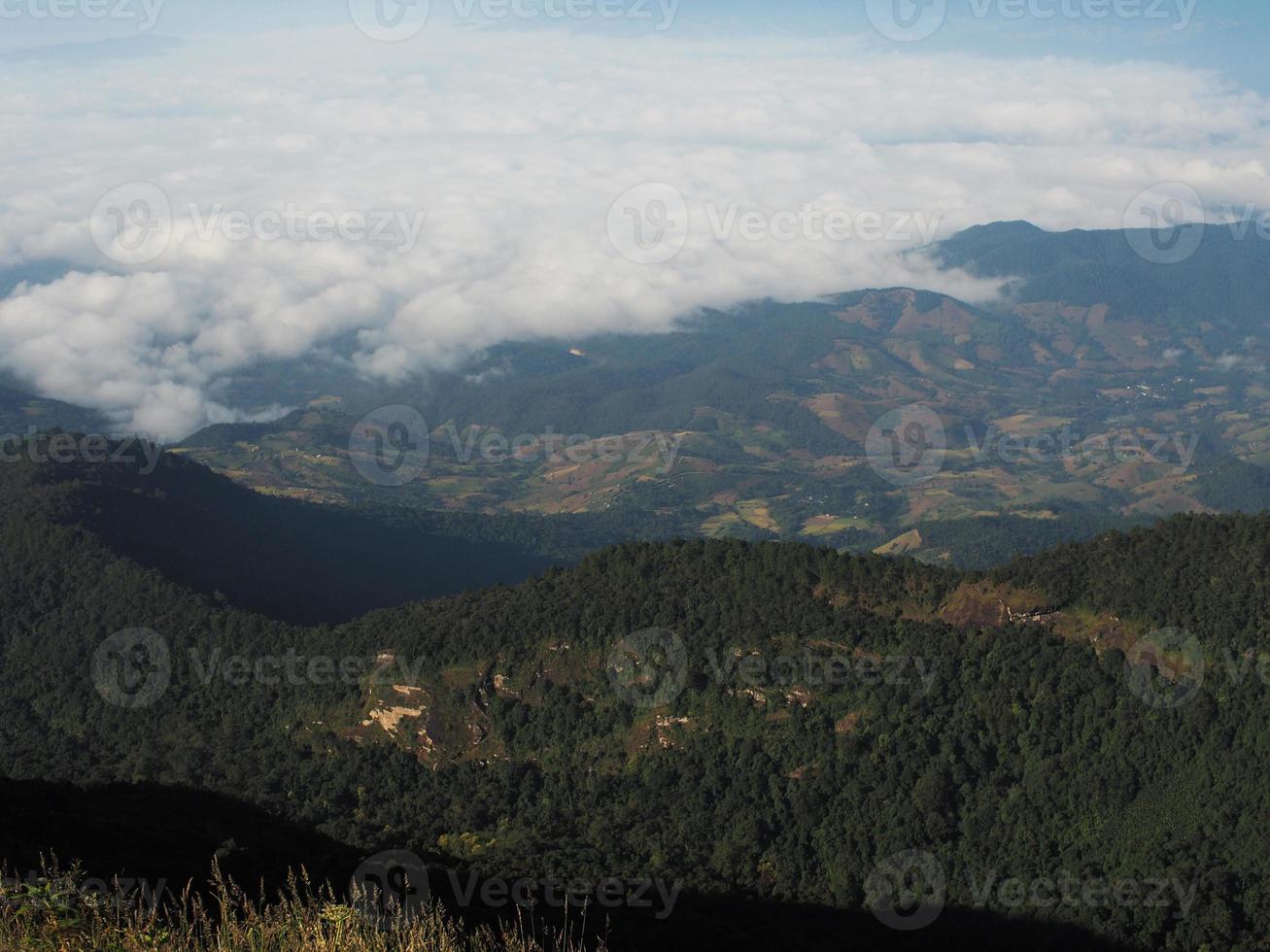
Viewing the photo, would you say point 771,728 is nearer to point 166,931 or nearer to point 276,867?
point 276,867

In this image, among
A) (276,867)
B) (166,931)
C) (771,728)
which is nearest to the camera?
(166,931)

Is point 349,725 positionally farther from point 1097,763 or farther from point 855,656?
point 1097,763

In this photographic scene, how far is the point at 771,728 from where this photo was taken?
269 feet

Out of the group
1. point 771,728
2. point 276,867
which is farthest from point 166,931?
point 771,728

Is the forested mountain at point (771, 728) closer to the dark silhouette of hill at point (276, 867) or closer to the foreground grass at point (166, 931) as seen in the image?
the dark silhouette of hill at point (276, 867)

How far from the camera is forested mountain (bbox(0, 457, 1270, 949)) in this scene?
6906 centimetres

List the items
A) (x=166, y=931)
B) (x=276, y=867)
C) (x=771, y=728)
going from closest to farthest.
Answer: (x=166, y=931)
(x=276, y=867)
(x=771, y=728)

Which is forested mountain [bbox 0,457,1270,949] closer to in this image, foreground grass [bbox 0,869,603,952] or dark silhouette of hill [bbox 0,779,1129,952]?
dark silhouette of hill [bbox 0,779,1129,952]

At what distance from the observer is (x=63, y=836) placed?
48.1 m

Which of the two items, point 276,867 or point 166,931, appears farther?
point 276,867

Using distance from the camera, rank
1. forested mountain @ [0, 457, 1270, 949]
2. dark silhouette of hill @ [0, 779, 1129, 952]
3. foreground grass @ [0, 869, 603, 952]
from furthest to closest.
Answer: forested mountain @ [0, 457, 1270, 949] < dark silhouette of hill @ [0, 779, 1129, 952] < foreground grass @ [0, 869, 603, 952]

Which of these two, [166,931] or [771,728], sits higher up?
[166,931]

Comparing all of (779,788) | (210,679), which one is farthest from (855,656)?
(210,679)

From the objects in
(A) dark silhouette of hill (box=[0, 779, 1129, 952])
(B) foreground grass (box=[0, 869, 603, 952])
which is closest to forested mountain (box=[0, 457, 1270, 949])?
(A) dark silhouette of hill (box=[0, 779, 1129, 952])
